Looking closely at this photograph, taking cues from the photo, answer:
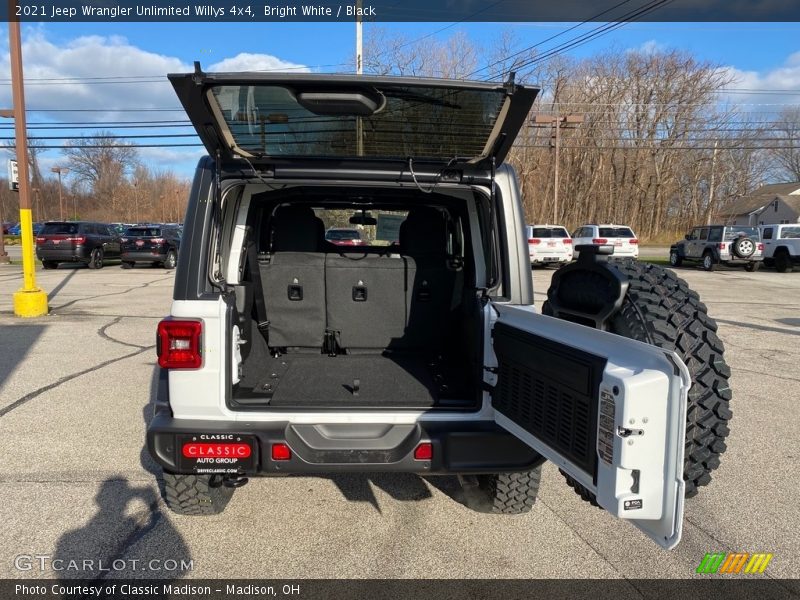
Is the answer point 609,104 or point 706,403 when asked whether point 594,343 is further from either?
point 609,104

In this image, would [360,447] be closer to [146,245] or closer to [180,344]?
[180,344]

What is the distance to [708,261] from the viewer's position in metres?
22.9

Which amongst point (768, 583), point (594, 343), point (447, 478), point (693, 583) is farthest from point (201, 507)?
point (768, 583)

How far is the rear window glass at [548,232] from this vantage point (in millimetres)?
22513

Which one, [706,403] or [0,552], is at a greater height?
[706,403]

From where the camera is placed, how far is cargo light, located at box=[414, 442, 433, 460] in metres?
2.64

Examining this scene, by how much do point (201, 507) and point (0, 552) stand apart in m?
0.95

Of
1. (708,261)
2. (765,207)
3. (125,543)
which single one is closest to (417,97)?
(125,543)

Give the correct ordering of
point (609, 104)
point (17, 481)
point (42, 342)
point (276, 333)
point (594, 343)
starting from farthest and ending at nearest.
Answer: point (609, 104) < point (42, 342) < point (276, 333) < point (17, 481) < point (594, 343)

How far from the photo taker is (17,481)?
3680mm

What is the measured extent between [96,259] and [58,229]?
160cm

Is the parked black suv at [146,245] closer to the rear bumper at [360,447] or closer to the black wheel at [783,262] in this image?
the rear bumper at [360,447]

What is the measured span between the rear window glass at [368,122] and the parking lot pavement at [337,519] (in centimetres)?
200

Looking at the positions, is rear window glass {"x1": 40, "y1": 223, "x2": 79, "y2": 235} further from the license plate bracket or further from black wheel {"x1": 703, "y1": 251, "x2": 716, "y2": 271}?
black wheel {"x1": 703, "y1": 251, "x2": 716, "y2": 271}
